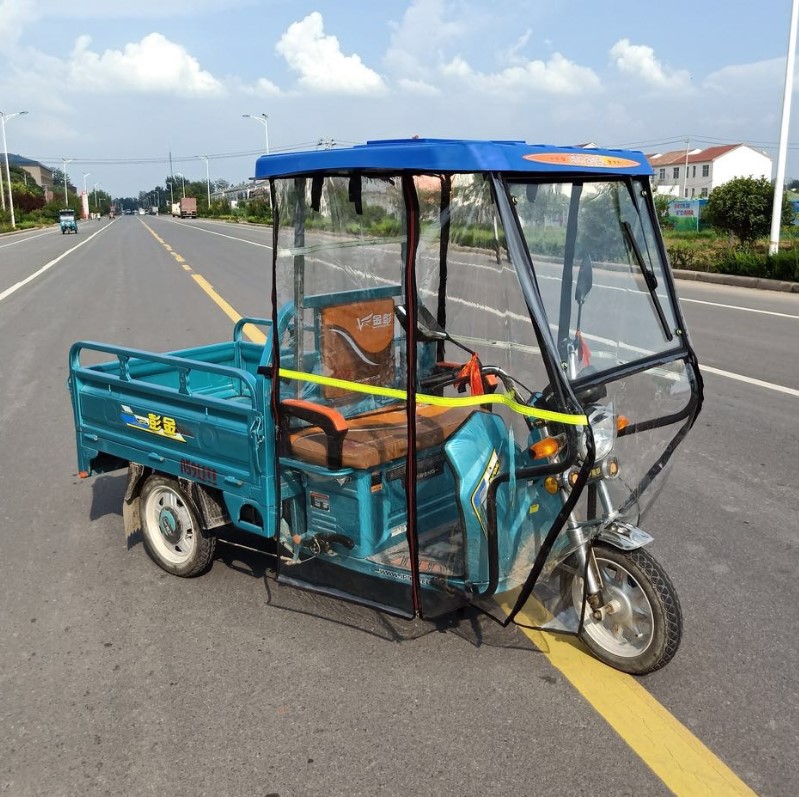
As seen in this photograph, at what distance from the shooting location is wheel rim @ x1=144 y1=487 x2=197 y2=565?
4363mm

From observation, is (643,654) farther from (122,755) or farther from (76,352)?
(76,352)

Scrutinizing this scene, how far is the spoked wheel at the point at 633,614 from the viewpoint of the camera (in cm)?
320

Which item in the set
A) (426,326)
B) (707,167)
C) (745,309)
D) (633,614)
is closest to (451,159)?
(426,326)

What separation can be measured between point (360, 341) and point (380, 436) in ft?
1.74

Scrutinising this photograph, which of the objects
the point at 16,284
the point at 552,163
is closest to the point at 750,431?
the point at 552,163

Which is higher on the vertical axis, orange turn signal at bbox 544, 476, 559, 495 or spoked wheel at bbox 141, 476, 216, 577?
orange turn signal at bbox 544, 476, 559, 495

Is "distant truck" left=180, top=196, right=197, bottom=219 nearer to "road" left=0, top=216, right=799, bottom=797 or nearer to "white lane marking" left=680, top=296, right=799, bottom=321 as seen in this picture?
"white lane marking" left=680, top=296, right=799, bottom=321

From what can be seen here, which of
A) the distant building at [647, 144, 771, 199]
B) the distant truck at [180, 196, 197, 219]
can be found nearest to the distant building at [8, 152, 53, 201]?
the distant truck at [180, 196, 197, 219]

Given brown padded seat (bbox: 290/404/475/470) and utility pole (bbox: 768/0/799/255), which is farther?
utility pole (bbox: 768/0/799/255)

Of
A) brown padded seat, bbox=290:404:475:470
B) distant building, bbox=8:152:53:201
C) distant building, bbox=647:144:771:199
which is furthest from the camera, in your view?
distant building, bbox=8:152:53:201

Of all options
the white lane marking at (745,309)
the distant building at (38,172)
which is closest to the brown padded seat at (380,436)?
the white lane marking at (745,309)

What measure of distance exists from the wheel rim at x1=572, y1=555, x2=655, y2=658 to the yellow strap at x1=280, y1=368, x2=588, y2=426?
0.69m

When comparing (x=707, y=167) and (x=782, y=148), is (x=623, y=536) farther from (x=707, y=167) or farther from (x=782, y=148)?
(x=707, y=167)

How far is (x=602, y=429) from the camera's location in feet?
10.3
